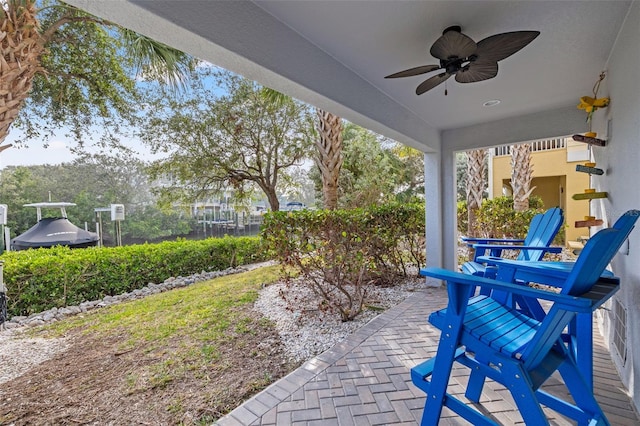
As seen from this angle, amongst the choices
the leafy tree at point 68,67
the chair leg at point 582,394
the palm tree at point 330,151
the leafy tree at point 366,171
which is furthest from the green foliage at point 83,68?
the leafy tree at point 366,171

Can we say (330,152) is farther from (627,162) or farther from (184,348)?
(627,162)

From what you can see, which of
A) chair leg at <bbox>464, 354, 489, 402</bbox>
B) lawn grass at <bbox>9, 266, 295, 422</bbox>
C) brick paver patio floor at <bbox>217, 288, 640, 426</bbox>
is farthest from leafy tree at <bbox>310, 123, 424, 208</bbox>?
chair leg at <bbox>464, 354, 489, 402</bbox>

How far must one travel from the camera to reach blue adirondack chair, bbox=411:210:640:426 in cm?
124

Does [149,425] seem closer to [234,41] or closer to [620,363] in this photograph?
[234,41]

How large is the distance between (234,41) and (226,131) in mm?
7169

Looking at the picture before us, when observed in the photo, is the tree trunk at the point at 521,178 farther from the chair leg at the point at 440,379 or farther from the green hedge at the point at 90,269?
the chair leg at the point at 440,379

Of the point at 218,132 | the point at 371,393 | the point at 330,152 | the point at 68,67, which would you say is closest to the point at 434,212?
the point at 330,152

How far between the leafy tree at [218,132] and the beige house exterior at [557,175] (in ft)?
21.7

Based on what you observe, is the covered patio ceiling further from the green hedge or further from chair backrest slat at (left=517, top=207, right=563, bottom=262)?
the green hedge

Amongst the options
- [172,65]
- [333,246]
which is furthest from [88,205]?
[333,246]

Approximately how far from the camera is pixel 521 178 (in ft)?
24.7

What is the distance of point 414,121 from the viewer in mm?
3979

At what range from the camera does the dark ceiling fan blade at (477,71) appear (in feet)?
7.12

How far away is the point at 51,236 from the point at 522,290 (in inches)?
332
